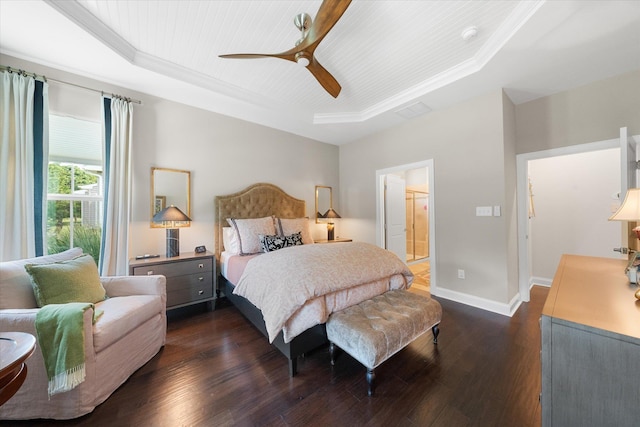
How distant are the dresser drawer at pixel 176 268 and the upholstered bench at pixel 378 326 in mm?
1820

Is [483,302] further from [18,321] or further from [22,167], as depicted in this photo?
[22,167]

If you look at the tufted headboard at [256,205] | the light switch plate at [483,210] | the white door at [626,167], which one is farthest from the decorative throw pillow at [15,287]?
the white door at [626,167]

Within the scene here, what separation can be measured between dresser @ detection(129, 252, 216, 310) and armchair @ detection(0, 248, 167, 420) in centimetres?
42

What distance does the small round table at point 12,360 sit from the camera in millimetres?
795

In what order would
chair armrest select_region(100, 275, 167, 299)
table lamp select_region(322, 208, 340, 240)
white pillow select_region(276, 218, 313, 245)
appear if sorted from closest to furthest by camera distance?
chair armrest select_region(100, 275, 167, 299) < white pillow select_region(276, 218, 313, 245) < table lamp select_region(322, 208, 340, 240)

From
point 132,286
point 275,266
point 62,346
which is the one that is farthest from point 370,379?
A: point 132,286

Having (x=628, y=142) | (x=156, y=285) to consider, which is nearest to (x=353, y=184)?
(x=628, y=142)

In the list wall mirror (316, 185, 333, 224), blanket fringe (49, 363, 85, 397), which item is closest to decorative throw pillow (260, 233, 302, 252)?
wall mirror (316, 185, 333, 224)

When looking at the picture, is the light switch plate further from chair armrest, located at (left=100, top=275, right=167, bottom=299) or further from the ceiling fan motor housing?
chair armrest, located at (left=100, top=275, right=167, bottom=299)

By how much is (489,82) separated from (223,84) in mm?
3193

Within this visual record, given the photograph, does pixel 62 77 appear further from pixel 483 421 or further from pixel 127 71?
pixel 483 421

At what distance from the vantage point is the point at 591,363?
817 mm

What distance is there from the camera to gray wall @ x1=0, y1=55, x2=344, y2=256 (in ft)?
8.19

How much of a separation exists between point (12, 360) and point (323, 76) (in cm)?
258
